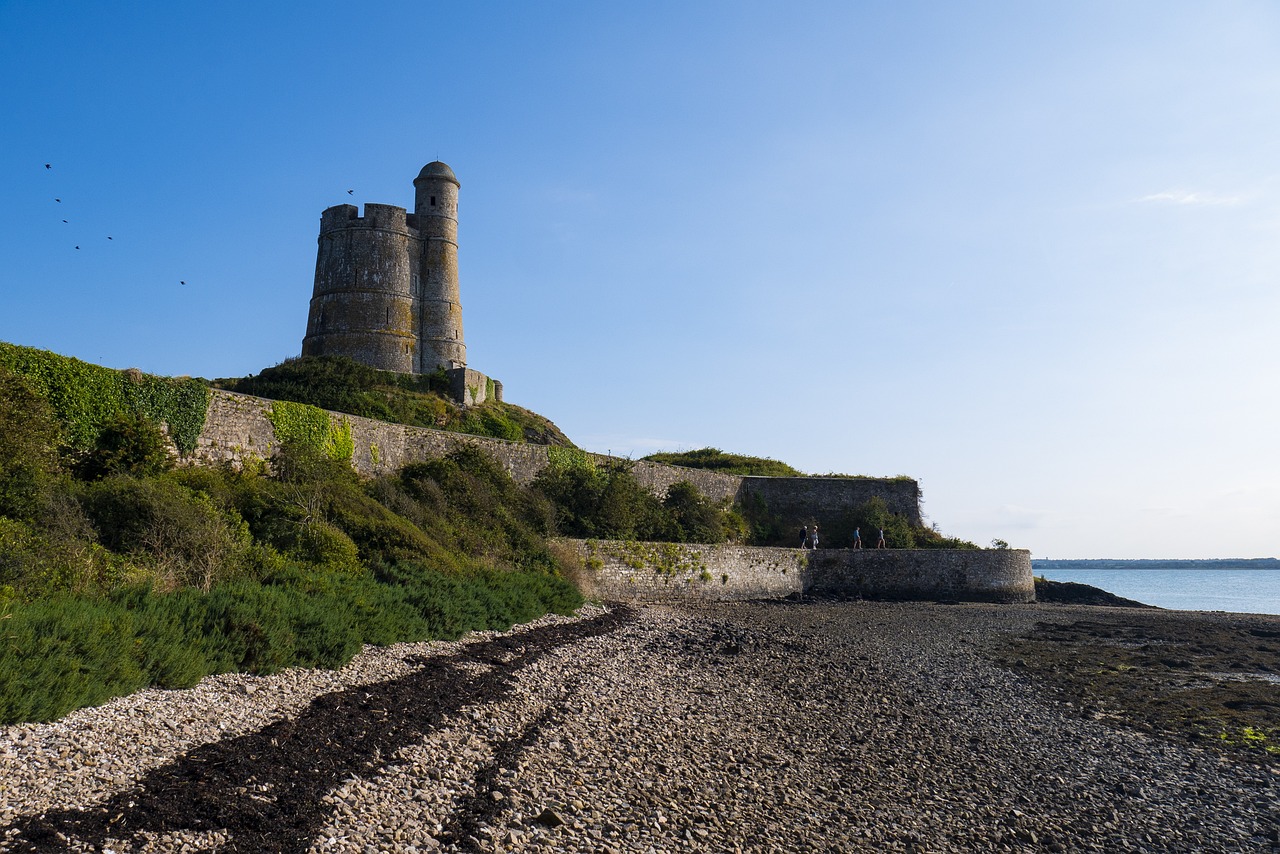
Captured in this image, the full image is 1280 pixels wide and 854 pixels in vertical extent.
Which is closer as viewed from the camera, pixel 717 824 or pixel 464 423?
pixel 717 824

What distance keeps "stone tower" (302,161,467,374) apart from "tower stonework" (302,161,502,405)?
5cm

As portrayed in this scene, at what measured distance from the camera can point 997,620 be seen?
28078mm

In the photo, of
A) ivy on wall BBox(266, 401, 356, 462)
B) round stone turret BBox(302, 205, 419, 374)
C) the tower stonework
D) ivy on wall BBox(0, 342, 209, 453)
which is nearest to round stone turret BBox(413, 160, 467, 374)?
the tower stonework

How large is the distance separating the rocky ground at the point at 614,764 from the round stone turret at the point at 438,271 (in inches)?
1094

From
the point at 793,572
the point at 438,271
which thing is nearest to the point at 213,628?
the point at 793,572

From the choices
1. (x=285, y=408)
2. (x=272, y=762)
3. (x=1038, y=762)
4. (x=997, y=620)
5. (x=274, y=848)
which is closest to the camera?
(x=274, y=848)

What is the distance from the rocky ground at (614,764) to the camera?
640 cm

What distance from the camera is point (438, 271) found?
1676 inches

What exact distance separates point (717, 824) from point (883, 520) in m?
34.1

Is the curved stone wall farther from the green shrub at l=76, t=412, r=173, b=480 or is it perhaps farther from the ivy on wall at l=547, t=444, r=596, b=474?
the green shrub at l=76, t=412, r=173, b=480

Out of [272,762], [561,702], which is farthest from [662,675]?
[272,762]

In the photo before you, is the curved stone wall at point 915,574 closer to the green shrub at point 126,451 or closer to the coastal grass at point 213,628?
the coastal grass at point 213,628

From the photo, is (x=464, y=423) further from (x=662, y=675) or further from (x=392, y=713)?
(x=392, y=713)

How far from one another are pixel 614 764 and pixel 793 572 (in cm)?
2484
